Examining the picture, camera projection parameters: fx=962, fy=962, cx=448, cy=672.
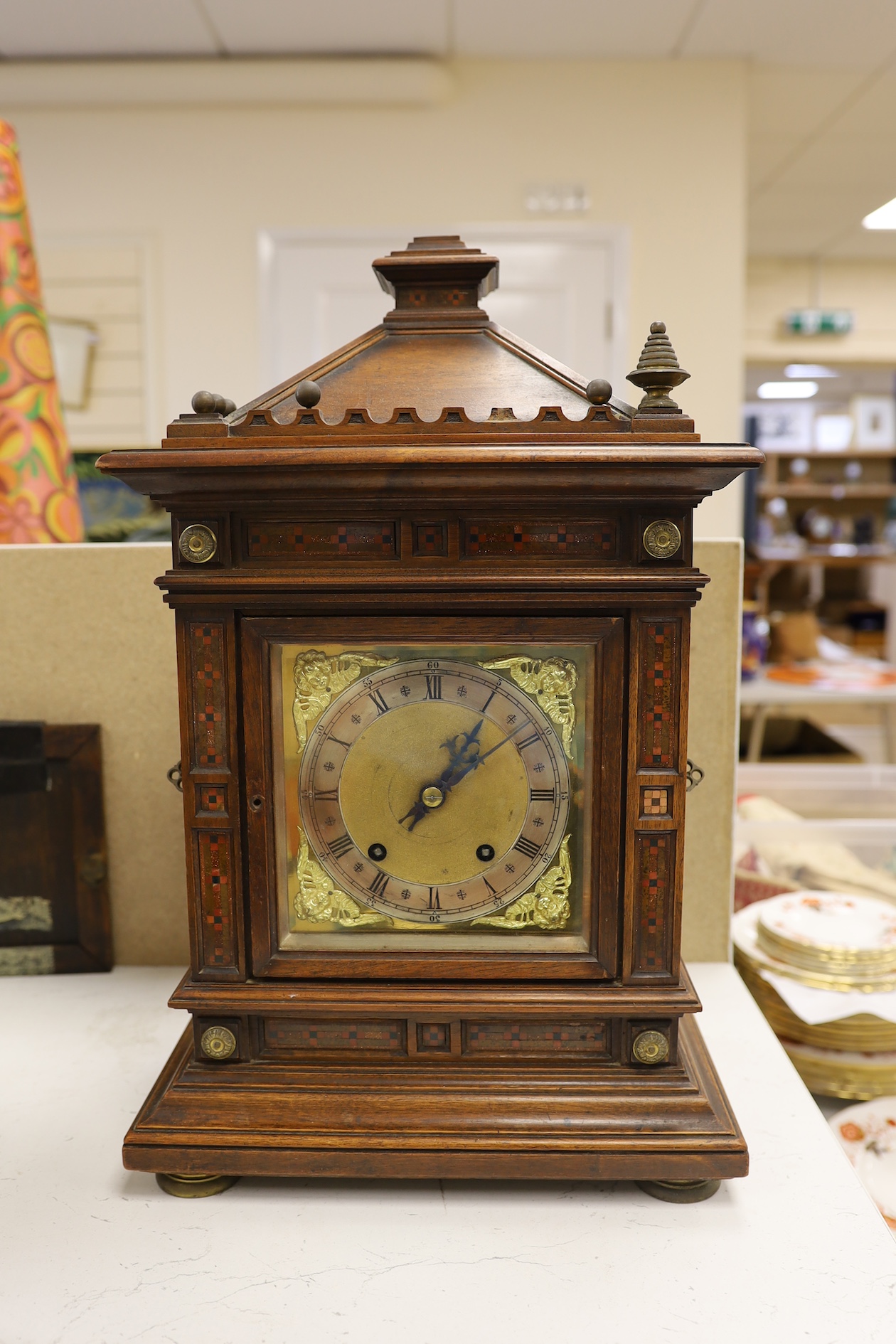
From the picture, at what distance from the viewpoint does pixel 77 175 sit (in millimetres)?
3432

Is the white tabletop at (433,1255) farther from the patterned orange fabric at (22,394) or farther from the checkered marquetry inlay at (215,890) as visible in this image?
the patterned orange fabric at (22,394)

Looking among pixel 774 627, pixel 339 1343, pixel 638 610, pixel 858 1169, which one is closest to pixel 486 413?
pixel 638 610

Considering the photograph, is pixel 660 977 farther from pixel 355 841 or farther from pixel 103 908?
pixel 103 908

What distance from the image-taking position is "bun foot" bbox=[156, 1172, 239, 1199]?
76 cm

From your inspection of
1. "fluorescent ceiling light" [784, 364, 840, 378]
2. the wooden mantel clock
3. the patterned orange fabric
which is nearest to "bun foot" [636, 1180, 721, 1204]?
the wooden mantel clock

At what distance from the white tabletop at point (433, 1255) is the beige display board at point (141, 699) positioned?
1.02 feet

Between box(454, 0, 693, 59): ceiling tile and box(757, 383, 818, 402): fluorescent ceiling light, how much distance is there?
6.94 m

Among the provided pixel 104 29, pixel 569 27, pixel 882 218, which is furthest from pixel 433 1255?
pixel 882 218

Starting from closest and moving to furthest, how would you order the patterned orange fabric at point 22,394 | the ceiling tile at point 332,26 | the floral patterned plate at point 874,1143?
1. the floral patterned plate at point 874,1143
2. the patterned orange fabric at point 22,394
3. the ceiling tile at point 332,26

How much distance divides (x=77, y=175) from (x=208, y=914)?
3480 millimetres

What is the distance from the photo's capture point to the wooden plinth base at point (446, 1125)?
740mm

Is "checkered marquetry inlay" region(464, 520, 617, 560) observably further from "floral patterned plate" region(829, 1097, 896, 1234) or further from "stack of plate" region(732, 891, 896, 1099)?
"floral patterned plate" region(829, 1097, 896, 1234)

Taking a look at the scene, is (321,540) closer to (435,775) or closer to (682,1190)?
(435,775)

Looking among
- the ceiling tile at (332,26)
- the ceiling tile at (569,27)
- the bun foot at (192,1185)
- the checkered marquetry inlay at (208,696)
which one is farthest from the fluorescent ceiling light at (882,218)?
the bun foot at (192,1185)
